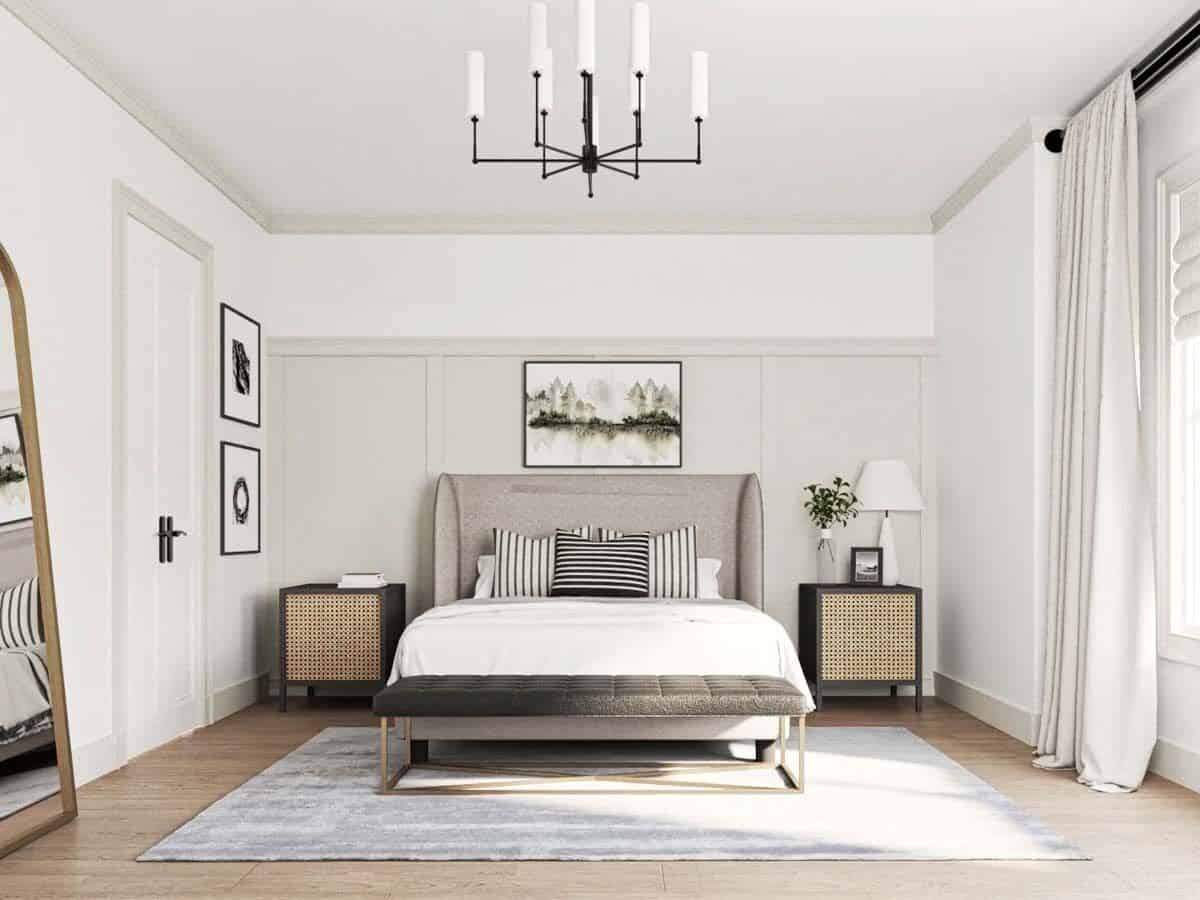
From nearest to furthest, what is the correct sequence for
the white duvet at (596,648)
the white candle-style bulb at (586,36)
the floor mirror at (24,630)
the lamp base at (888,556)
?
the white candle-style bulb at (586,36) < the floor mirror at (24,630) < the white duvet at (596,648) < the lamp base at (888,556)

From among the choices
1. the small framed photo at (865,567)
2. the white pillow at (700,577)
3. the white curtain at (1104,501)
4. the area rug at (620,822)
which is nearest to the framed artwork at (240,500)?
the white pillow at (700,577)

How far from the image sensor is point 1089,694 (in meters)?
4.73

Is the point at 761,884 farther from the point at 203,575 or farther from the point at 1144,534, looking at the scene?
the point at 203,575

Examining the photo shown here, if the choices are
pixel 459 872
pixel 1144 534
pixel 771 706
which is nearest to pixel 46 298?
pixel 459 872

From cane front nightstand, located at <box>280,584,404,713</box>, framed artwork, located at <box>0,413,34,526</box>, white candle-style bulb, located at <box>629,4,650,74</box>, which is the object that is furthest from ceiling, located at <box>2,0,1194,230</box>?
cane front nightstand, located at <box>280,584,404,713</box>

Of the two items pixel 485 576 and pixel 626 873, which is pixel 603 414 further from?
pixel 626 873

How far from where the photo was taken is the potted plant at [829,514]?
23.3ft

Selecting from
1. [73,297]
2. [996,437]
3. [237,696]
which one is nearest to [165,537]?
[73,297]

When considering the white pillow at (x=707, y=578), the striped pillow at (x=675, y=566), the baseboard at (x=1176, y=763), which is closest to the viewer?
the baseboard at (x=1176, y=763)

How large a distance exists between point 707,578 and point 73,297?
3.66 metres

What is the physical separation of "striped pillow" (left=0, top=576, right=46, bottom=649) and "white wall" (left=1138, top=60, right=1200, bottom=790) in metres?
4.06

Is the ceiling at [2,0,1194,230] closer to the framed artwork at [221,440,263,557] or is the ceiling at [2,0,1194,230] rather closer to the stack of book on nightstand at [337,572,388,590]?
the framed artwork at [221,440,263,557]

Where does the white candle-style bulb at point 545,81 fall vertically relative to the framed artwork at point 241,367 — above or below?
above

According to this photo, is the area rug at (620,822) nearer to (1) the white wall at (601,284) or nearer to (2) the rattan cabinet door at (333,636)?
(2) the rattan cabinet door at (333,636)
